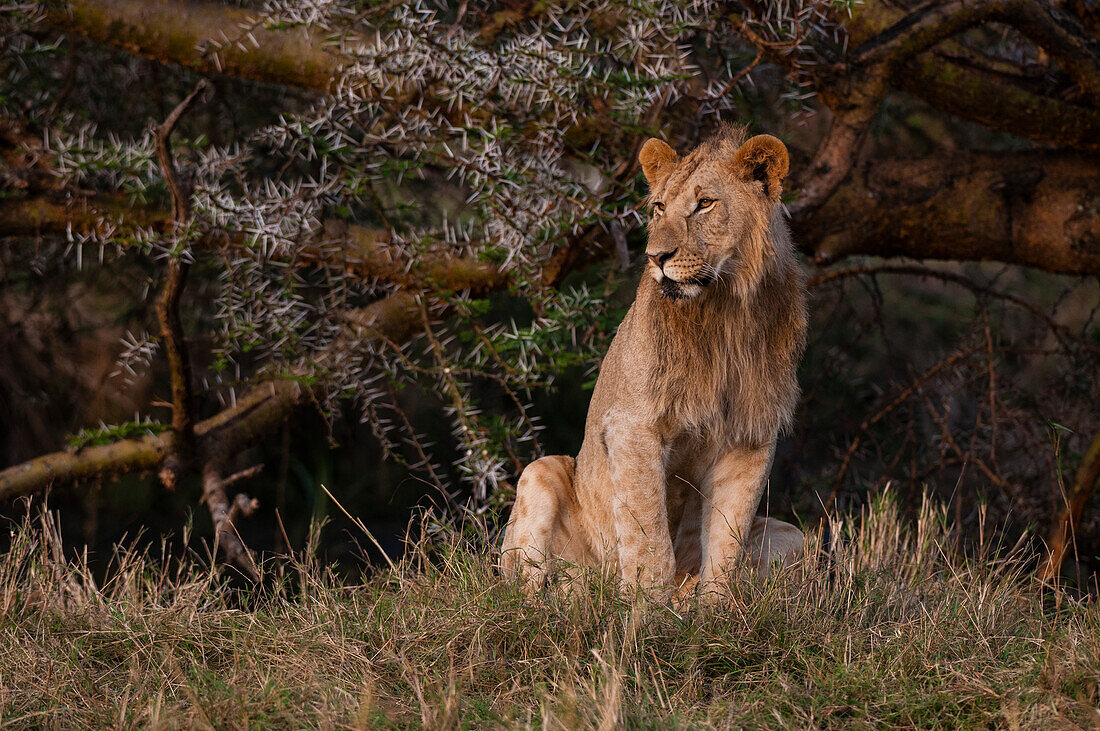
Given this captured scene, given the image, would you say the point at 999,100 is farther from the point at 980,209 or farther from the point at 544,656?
the point at 544,656

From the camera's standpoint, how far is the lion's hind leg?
3668mm

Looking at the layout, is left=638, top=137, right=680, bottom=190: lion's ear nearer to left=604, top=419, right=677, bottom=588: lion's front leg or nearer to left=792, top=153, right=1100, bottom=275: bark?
left=604, top=419, right=677, bottom=588: lion's front leg

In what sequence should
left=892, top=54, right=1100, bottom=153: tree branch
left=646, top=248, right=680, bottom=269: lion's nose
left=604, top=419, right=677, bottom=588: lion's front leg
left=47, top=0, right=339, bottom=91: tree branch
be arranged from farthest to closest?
left=47, top=0, right=339, bottom=91: tree branch
left=892, top=54, right=1100, bottom=153: tree branch
left=604, top=419, right=677, bottom=588: lion's front leg
left=646, top=248, right=680, bottom=269: lion's nose

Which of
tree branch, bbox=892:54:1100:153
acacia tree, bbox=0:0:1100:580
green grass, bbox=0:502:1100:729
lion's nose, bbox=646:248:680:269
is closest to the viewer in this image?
green grass, bbox=0:502:1100:729

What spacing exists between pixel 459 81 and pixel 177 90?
10.4ft

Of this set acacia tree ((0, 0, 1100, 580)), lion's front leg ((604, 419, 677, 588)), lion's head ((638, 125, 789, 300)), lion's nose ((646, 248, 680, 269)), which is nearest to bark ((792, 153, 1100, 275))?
acacia tree ((0, 0, 1100, 580))

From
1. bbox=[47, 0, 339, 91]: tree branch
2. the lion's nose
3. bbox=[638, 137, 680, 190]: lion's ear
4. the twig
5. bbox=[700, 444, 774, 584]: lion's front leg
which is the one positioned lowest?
the twig

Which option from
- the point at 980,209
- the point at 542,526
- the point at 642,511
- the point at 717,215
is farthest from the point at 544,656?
the point at 980,209

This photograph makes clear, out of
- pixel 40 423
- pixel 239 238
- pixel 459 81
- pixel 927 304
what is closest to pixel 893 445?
pixel 927 304

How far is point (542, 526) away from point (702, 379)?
0.83 m

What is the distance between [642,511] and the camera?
3.47m

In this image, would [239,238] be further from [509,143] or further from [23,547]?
[23,547]

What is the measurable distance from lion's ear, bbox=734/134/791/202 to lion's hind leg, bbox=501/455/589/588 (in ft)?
4.55

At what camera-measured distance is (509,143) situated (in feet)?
16.2
